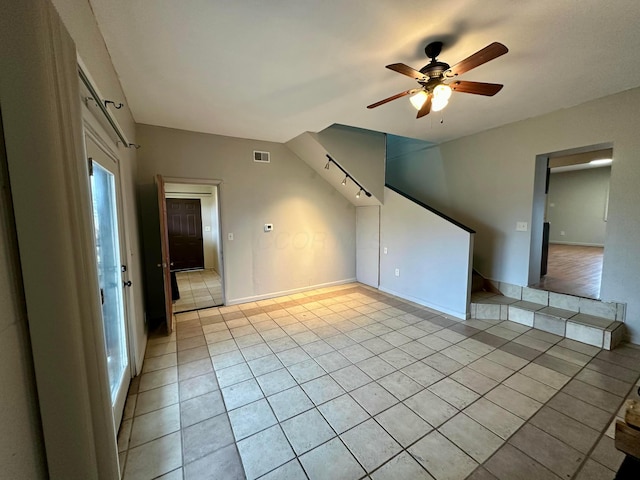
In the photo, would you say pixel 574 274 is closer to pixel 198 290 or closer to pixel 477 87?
pixel 477 87

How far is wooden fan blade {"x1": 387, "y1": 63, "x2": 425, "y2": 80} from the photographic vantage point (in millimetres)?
1841

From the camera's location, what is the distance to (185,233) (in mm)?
6980

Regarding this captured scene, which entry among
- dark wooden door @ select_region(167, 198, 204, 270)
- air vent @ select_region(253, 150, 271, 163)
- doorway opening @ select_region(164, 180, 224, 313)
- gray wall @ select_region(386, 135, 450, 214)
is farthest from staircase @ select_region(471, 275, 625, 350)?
dark wooden door @ select_region(167, 198, 204, 270)

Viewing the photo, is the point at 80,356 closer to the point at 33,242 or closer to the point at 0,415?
the point at 0,415

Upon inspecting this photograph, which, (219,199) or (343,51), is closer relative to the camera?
(343,51)

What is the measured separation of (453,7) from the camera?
1.61 metres

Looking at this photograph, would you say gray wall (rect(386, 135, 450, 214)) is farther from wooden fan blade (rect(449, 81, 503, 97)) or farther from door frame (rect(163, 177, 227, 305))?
door frame (rect(163, 177, 227, 305))

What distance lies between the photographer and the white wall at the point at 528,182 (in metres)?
2.83

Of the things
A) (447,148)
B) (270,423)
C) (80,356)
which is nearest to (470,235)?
(447,148)

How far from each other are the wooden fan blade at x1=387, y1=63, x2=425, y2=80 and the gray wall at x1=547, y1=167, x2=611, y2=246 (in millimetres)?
8860

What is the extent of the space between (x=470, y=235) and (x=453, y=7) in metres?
2.60

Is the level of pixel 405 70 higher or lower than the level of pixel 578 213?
higher

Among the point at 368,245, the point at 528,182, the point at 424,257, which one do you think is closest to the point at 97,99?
the point at 424,257

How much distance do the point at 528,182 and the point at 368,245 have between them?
8.69 feet
